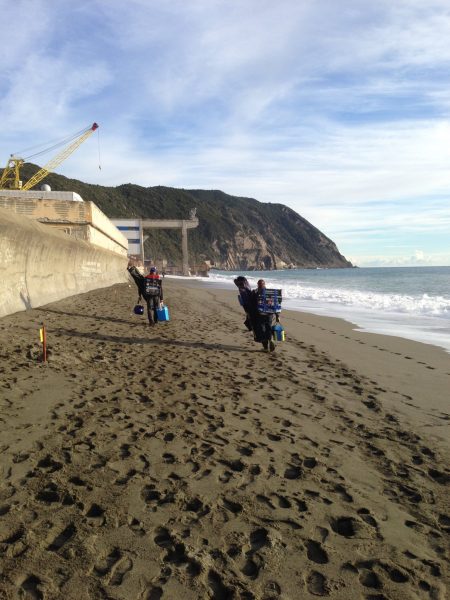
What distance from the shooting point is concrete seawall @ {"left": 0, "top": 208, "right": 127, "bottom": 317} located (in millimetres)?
9461

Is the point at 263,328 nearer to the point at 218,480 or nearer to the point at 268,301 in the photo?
the point at 268,301

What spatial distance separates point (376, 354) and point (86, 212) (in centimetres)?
1852

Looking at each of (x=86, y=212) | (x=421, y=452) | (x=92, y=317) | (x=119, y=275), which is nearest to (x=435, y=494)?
(x=421, y=452)

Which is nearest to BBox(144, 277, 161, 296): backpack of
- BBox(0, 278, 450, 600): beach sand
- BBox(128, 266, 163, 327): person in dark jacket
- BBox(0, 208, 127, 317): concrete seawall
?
BBox(128, 266, 163, 327): person in dark jacket

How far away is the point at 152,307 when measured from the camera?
12391 mm

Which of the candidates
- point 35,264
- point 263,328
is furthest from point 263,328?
point 35,264

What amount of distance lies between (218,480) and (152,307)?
915 cm

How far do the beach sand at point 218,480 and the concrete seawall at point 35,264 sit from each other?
278 centimetres

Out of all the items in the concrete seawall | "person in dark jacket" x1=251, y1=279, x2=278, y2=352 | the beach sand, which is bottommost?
the beach sand

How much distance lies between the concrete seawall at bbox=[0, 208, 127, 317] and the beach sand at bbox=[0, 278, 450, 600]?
2.78 meters

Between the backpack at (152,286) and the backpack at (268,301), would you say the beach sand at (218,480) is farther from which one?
the backpack at (152,286)

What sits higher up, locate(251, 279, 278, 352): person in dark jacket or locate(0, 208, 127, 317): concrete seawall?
locate(0, 208, 127, 317): concrete seawall

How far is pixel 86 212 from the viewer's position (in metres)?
23.1

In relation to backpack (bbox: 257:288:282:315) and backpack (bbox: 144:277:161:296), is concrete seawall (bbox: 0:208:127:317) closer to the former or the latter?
backpack (bbox: 144:277:161:296)
